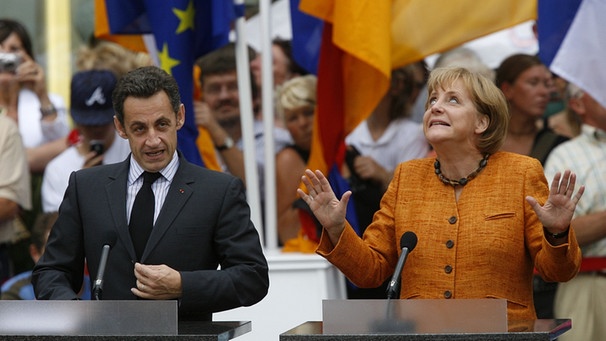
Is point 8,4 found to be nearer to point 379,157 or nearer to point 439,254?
point 379,157

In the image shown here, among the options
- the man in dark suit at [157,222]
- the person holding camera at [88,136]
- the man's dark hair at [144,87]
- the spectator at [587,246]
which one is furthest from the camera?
the person holding camera at [88,136]

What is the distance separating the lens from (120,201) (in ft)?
16.2

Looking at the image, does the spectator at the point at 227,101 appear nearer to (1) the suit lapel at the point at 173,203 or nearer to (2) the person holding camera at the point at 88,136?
(2) the person holding camera at the point at 88,136

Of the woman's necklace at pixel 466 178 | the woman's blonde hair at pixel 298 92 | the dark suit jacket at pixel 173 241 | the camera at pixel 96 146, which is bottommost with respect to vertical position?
the dark suit jacket at pixel 173 241

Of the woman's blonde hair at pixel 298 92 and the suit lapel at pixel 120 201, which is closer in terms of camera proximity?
the suit lapel at pixel 120 201

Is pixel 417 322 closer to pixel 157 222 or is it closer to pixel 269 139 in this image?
pixel 157 222

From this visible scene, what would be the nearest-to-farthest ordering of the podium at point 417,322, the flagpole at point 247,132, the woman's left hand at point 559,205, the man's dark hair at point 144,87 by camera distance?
the podium at point 417,322
the woman's left hand at point 559,205
the man's dark hair at point 144,87
the flagpole at point 247,132

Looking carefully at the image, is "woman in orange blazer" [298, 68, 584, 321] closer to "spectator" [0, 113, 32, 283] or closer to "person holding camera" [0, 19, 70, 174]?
"spectator" [0, 113, 32, 283]

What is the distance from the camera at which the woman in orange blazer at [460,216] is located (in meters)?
4.84

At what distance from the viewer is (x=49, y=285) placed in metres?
4.82

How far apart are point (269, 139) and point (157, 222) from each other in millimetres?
3128

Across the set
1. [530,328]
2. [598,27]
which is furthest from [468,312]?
[598,27]

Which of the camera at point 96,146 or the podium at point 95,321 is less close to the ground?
the camera at point 96,146

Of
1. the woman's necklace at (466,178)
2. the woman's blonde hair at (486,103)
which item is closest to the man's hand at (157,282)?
the woman's necklace at (466,178)
